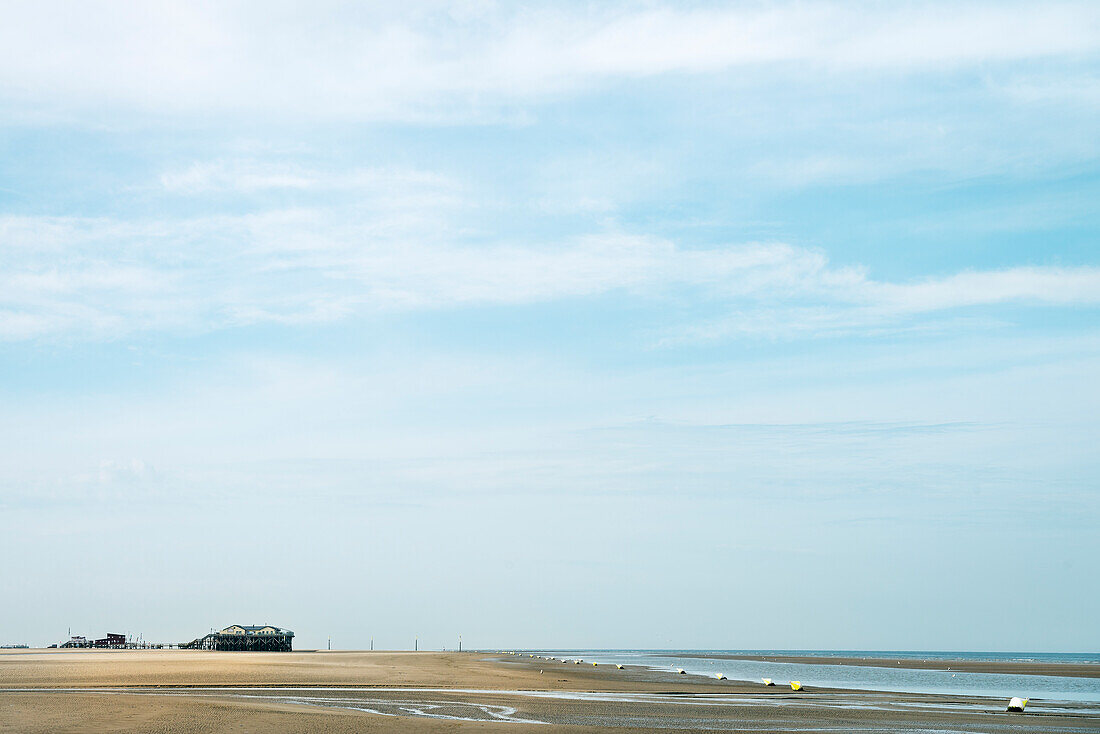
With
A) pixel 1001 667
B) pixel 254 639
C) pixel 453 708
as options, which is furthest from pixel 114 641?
pixel 453 708

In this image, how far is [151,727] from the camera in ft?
72.8

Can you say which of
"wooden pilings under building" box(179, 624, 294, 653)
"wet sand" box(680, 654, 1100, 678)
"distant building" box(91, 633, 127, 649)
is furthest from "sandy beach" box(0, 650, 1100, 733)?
"distant building" box(91, 633, 127, 649)

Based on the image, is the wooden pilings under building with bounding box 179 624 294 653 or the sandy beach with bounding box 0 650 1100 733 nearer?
the sandy beach with bounding box 0 650 1100 733

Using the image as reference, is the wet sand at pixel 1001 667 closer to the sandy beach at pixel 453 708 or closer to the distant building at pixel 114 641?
the sandy beach at pixel 453 708

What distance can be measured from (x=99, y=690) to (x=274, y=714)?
46.7 ft

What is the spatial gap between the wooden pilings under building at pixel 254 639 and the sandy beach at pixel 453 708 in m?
96.1

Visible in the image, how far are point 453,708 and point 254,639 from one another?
12128 centimetres

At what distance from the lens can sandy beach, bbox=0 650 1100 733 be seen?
24.6 meters

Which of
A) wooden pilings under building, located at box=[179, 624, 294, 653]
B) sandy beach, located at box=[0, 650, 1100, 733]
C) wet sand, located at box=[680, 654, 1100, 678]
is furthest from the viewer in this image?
wooden pilings under building, located at box=[179, 624, 294, 653]

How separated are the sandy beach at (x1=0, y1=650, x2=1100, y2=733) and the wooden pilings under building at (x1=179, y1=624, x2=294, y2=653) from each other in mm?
96073

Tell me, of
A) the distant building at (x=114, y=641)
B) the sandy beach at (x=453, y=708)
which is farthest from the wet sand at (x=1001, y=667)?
the distant building at (x=114, y=641)

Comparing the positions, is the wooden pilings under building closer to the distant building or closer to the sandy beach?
the distant building

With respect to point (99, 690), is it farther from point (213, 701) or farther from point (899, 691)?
point (899, 691)

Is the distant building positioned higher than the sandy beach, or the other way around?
the sandy beach
